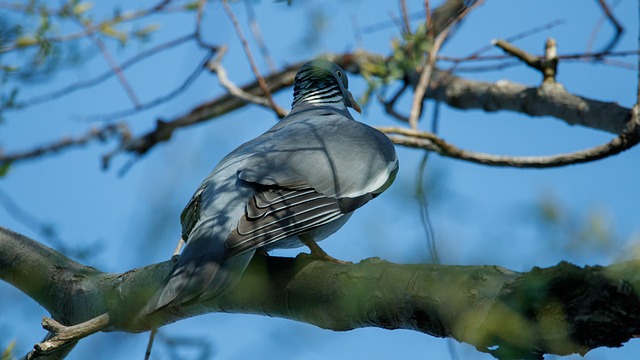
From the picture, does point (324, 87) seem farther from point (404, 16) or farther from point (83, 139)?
point (83, 139)

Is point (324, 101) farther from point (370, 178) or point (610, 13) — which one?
point (610, 13)

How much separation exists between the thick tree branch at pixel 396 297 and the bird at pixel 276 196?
0.19 m

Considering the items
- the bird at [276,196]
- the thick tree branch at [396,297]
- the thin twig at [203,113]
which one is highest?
the thin twig at [203,113]

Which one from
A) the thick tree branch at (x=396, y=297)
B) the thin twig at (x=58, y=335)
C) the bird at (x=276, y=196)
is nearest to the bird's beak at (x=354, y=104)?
the bird at (x=276, y=196)

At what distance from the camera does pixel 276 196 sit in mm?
3484

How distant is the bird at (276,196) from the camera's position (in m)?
3.04

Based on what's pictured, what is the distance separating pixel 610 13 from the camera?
208 inches

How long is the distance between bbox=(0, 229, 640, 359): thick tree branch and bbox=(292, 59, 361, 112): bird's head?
2212mm

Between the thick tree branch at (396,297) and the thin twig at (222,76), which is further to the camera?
the thin twig at (222,76)

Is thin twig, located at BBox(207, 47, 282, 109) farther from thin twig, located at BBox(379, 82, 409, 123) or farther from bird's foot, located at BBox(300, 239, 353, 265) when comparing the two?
bird's foot, located at BBox(300, 239, 353, 265)

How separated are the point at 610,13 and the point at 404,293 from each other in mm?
3491

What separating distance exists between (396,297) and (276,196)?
988 mm

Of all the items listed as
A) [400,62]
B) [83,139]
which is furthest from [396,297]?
[83,139]

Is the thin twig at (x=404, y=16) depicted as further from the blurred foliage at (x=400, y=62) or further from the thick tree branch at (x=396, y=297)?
the thick tree branch at (x=396, y=297)
